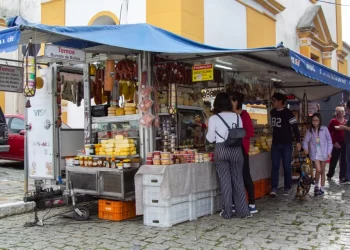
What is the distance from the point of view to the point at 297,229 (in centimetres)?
526

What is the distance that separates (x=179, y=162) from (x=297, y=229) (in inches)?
70.2

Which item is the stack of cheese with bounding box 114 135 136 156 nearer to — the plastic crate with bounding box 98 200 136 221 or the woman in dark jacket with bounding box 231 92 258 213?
the plastic crate with bounding box 98 200 136 221

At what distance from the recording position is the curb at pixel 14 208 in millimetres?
6455

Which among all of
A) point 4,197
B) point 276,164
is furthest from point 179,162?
point 4,197

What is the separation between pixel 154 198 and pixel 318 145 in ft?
11.9

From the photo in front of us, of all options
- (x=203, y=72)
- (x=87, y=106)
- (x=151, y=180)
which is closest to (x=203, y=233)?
(x=151, y=180)

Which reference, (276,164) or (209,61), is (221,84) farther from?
(276,164)

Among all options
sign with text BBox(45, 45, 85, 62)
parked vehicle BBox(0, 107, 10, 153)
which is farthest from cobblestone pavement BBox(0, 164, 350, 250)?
parked vehicle BBox(0, 107, 10, 153)

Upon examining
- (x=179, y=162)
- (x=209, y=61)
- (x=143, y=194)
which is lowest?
(x=143, y=194)

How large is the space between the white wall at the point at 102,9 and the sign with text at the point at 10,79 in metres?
4.97

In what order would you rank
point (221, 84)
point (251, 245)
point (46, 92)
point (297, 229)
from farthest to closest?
point (221, 84)
point (46, 92)
point (297, 229)
point (251, 245)

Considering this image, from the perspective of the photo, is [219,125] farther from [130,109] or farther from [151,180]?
[130,109]

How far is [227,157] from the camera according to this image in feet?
18.8

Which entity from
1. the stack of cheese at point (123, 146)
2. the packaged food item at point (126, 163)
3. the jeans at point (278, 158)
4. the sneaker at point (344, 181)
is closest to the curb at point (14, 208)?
the stack of cheese at point (123, 146)
